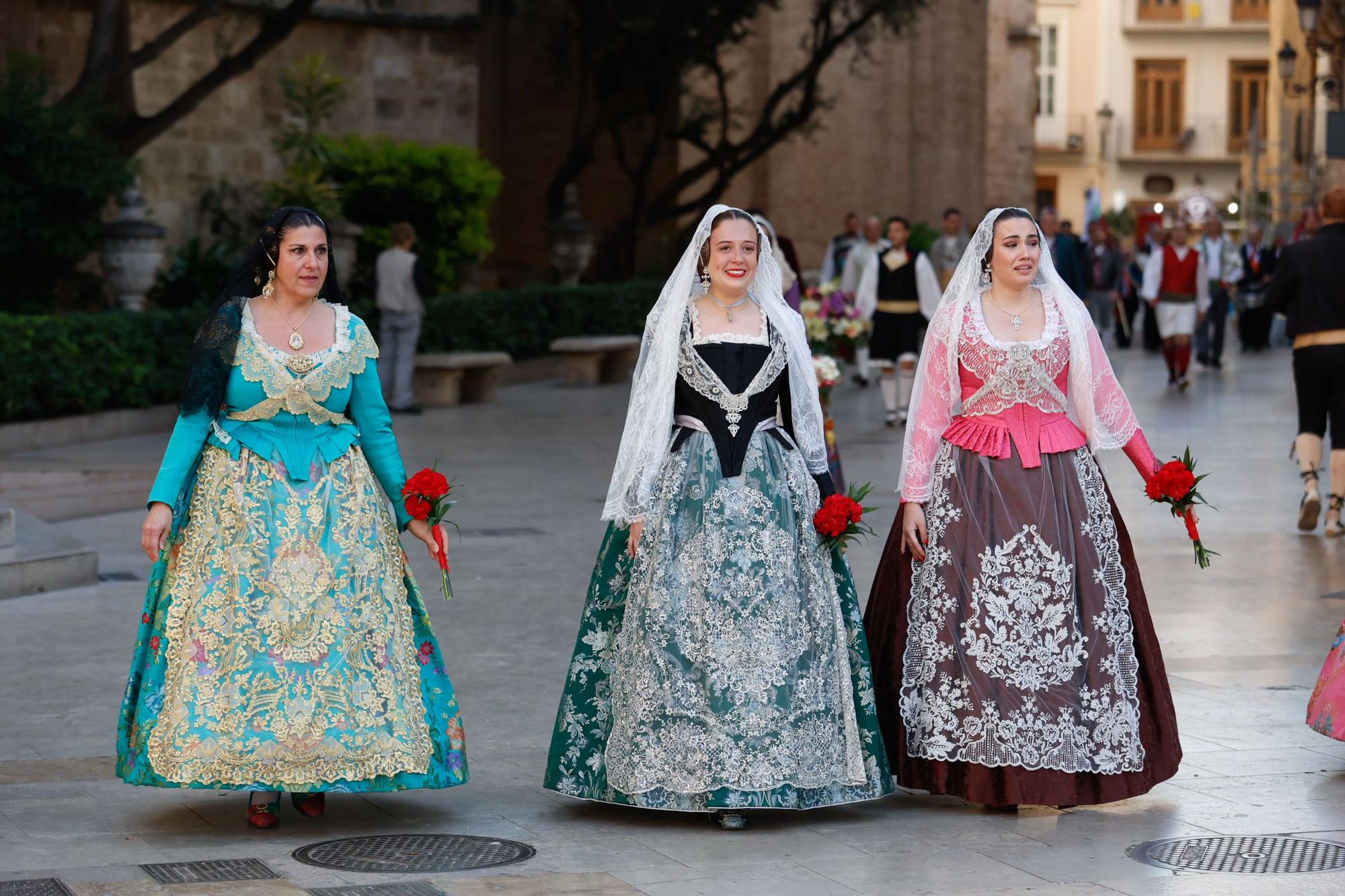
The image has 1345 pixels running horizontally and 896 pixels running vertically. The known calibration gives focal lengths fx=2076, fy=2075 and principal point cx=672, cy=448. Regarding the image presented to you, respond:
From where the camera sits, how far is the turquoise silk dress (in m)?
5.78

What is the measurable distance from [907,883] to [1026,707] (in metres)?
0.91

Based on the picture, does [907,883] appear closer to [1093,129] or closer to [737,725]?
[737,725]

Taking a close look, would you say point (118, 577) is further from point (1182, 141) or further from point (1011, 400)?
point (1182, 141)

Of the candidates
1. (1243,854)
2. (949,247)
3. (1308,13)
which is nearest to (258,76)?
(949,247)

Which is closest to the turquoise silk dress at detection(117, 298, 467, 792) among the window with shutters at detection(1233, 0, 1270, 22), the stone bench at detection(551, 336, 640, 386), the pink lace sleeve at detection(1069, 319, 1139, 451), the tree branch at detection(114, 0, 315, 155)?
the pink lace sleeve at detection(1069, 319, 1139, 451)

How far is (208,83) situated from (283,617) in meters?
14.5

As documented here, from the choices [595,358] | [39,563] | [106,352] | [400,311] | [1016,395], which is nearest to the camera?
[1016,395]

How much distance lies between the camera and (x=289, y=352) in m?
6.12

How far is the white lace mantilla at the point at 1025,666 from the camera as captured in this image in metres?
6.08

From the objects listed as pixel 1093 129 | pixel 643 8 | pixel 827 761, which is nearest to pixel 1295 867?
pixel 827 761

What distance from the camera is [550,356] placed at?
24812 millimetres

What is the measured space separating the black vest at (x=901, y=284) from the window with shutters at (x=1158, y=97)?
54.0m

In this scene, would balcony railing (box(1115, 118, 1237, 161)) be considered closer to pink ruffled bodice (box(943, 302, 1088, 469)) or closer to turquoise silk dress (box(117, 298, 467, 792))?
pink ruffled bodice (box(943, 302, 1088, 469))

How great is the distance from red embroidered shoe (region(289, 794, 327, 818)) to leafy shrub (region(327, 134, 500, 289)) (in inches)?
693
